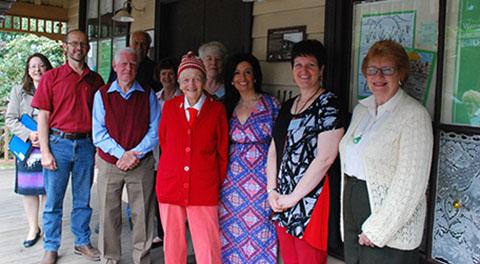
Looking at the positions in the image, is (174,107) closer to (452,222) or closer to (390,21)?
(390,21)

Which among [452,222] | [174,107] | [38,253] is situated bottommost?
[38,253]

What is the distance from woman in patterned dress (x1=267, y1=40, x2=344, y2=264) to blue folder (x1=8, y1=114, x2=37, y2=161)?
2166mm

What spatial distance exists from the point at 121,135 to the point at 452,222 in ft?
6.22

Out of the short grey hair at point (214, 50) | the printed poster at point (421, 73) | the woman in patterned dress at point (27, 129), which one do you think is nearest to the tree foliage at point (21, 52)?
the woman in patterned dress at point (27, 129)

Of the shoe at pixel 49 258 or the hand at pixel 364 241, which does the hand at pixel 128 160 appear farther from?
the hand at pixel 364 241

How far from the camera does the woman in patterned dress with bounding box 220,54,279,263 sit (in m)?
2.40

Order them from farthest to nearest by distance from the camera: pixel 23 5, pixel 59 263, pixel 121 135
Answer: pixel 23 5
pixel 59 263
pixel 121 135

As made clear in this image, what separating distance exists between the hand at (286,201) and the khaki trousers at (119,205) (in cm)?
103

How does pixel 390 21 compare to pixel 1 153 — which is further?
pixel 1 153

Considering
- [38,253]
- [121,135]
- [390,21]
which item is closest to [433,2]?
[390,21]

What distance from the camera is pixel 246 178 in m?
2.42

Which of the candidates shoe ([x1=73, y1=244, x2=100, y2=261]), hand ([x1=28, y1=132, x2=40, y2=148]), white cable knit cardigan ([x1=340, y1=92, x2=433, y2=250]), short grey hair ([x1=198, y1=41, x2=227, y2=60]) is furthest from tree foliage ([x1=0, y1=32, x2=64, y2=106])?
white cable knit cardigan ([x1=340, y1=92, x2=433, y2=250])

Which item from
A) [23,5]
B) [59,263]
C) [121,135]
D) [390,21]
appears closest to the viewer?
[390,21]

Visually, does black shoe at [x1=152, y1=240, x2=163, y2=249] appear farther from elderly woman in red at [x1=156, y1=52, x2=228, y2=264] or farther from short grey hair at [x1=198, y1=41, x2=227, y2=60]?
short grey hair at [x1=198, y1=41, x2=227, y2=60]
